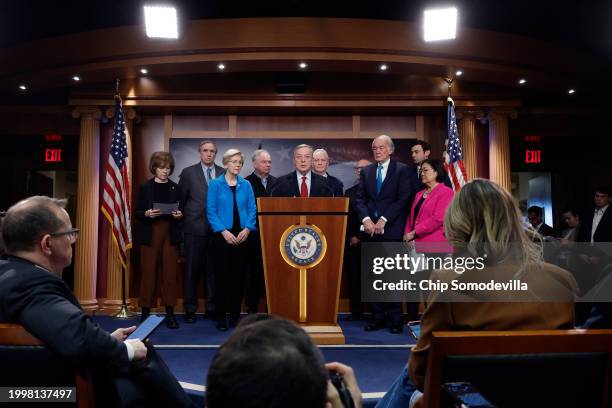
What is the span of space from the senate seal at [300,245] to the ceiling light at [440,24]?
2393mm

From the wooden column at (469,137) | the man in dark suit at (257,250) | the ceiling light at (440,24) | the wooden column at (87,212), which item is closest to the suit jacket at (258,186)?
the man in dark suit at (257,250)

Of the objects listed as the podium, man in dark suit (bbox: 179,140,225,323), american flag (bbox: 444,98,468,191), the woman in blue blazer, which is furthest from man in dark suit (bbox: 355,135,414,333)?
man in dark suit (bbox: 179,140,225,323)

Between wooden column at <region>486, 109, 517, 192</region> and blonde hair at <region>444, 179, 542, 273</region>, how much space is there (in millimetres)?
4335

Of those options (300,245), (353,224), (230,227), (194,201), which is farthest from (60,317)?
(353,224)

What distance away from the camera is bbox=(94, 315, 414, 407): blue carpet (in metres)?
2.81

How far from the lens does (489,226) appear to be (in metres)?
1.49

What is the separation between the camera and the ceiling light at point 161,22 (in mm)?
4672

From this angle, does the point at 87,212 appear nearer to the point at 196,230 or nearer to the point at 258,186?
the point at 196,230

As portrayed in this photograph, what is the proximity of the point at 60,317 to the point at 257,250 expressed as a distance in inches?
132

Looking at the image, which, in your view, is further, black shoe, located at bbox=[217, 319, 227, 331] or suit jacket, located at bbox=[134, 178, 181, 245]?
suit jacket, located at bbox=[134, 178, 181, 245]

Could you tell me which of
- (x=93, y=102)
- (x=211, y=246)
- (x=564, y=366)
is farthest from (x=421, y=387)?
(x=93, y=102)

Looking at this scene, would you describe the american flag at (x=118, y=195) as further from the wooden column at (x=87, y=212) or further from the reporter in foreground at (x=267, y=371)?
the reporter in foreground at (x=267, y=371)

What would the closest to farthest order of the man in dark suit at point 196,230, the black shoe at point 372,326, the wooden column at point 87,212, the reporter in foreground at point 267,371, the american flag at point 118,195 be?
the reporter in foreground at point 267,371, the black shoe at point 372,326, the man in dark suit at point 196,230, the american flag at point 118,195, the wooden column at point 87,212

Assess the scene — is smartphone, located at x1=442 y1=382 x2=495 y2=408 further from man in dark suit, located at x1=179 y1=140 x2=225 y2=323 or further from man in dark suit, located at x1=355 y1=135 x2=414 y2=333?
man in dark suit, located at x1=179 y1=140 x2=225 y2=323
